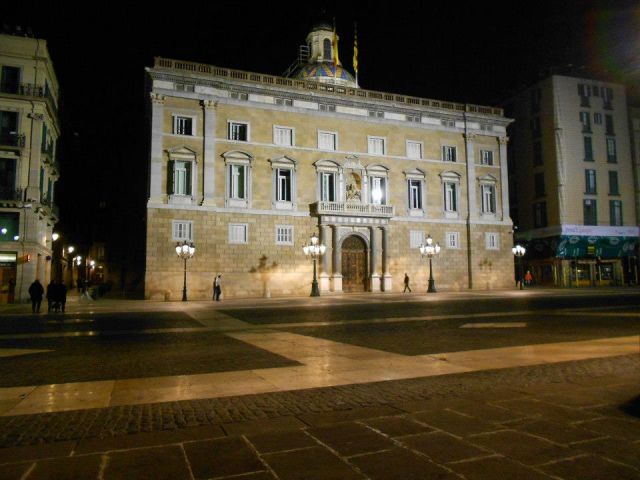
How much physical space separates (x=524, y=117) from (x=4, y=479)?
61.9 metres

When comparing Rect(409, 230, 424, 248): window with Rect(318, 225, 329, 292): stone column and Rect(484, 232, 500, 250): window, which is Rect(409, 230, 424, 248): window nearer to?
Rect(484, 232, 500, 250): window

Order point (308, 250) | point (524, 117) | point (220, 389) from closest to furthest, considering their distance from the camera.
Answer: point (220, 389) < point (308, 250) < point (524, 117)

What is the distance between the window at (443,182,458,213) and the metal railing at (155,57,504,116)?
716 centimetres

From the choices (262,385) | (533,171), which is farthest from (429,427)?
(533,171)

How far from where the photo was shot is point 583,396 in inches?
231

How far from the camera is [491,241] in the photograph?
150 ft

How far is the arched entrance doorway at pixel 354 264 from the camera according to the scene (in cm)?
4056

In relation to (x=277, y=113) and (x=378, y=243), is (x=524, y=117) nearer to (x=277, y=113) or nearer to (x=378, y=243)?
(x=378, y=243)

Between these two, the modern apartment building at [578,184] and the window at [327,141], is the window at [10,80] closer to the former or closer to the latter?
the window at [327,141]

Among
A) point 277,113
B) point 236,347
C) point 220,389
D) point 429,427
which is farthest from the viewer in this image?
point 277,113

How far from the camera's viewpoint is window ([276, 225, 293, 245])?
38.2 metres

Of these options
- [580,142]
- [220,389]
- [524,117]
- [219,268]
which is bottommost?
[220,389]

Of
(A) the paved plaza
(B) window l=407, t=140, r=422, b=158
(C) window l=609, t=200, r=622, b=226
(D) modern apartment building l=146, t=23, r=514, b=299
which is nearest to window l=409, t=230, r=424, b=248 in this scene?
(D) modern apartment building l=146, t=23, r=514, b=299

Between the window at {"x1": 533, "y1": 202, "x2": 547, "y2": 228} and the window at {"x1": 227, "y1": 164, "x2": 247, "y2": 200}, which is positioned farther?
the window at {"x1": 533, "y1": 202, "x2": 547, "y2": 228}
